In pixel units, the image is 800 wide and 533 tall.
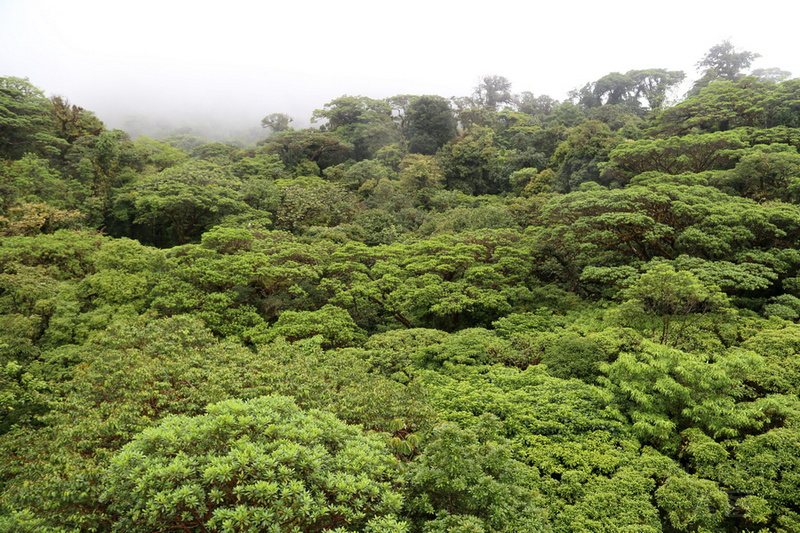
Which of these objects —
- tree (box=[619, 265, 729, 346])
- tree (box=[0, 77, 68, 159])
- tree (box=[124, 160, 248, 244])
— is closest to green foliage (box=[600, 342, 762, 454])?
tree (box=[619, 265, 729, 346])

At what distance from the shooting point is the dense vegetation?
446 cm

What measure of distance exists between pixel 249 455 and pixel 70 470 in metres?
2.58

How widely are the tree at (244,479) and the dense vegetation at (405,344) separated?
0.11ft

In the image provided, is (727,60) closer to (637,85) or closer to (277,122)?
(637,85)

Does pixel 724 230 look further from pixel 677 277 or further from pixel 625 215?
pixel 677 277

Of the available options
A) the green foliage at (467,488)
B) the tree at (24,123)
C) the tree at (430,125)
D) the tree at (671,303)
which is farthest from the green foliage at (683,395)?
the tree at (430,125)

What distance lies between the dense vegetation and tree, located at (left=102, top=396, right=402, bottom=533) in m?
0.03

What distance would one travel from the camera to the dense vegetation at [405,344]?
446cm

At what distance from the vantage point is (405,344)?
38.2 feet

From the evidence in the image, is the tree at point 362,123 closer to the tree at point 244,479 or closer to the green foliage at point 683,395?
the green foliage at point 683,395

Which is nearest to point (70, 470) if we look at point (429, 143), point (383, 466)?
point (383, 466)

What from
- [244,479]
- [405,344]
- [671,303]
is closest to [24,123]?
[405,344]

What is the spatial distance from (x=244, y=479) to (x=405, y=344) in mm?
7898

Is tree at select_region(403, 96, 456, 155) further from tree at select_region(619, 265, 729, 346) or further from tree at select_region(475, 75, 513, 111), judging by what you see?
tree at select_region(619, 265, 729, 346)
